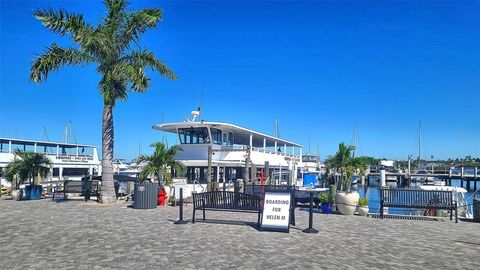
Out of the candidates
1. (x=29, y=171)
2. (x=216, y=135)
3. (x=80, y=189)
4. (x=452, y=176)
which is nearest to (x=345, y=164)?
(x=80, y=189)

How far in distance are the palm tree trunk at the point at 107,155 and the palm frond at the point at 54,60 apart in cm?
206

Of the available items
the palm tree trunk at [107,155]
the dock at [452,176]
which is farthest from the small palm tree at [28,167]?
the dock at [452,176]

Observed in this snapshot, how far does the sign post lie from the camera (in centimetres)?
978

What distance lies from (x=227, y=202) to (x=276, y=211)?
1.51 meters

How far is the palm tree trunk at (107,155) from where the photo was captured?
15898 millimetres

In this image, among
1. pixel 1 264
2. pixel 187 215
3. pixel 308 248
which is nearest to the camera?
pixel 1 264

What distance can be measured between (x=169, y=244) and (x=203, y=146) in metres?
23.7

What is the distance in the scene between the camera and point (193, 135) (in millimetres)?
32375

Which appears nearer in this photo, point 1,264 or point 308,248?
point 1,264

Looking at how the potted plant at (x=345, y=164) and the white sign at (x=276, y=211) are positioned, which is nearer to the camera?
the white sign at (x=276, y=211)

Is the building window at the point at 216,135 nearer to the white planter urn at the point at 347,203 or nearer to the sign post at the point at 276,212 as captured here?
the white planter urn at the point at 347,203

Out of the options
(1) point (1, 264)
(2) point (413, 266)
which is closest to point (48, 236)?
(1) point (1, 264)

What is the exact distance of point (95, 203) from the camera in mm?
15734

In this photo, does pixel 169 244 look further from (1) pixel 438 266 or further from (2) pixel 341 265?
(1) pixel 438 266
